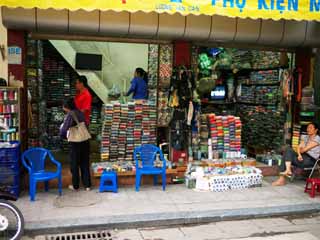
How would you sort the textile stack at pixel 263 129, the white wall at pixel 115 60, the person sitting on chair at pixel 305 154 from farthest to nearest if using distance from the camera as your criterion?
1. the white wall at pixel 115 60
2. the textile stack at pixel 263 129
3. the person sitting on chair at pixel 305 154

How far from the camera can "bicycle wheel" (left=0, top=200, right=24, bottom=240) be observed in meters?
4.63

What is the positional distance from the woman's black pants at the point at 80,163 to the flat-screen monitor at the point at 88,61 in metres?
3.96

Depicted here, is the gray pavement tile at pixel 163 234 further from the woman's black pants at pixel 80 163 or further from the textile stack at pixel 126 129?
the textile stack at pixel 126 129

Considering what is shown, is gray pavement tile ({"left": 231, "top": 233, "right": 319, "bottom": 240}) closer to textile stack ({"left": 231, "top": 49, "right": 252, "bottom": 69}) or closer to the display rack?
the display rack

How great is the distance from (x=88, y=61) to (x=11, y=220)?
20.2 ft

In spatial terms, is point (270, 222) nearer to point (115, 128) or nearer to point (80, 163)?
point (80, 163)

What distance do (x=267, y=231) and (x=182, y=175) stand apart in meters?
2.41

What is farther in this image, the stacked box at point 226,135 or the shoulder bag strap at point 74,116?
the stacked box at point 226,135

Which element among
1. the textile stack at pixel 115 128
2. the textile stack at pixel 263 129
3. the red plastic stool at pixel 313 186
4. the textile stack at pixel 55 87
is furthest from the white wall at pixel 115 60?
the red plastic stool at pixel 313 186

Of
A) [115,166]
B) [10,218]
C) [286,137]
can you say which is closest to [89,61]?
[115,166]

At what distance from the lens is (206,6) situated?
16.5 feet

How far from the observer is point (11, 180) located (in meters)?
6.03

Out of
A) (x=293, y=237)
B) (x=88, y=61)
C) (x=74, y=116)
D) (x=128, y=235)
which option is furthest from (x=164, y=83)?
(x=293, y=237)

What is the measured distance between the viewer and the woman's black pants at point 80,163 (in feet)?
21.4
